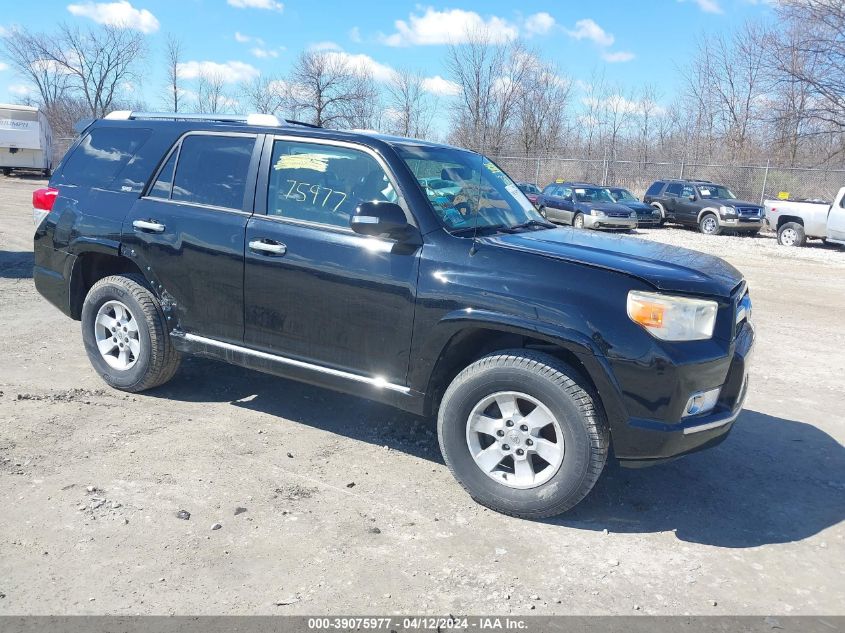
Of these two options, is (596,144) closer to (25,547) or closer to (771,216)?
(771,216)

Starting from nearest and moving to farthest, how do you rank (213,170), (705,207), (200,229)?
(200,229) → (213,170) → (705,207)

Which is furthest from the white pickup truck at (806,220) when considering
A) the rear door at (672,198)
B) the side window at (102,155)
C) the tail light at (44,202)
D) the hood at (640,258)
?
the tail light at (44,202)

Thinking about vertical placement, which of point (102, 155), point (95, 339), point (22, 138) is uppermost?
point (22, 138)

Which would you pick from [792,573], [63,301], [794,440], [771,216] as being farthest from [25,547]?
[771,216]

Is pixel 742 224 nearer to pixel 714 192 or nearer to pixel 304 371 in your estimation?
pixel 714 192

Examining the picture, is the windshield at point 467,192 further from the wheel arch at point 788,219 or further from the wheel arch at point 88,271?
the wheel arch at point 788,219

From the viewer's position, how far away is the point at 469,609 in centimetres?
291

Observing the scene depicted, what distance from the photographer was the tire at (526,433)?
3.47 m

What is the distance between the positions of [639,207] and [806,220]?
575 centimetres

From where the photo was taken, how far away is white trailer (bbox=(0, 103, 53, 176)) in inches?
1180

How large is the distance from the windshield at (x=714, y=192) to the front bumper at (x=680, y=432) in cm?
2162

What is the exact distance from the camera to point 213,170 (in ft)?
15.4

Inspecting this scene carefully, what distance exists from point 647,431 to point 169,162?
11.9ft

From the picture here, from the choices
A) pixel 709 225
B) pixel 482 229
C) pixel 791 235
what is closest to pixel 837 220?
pixel 791 235
